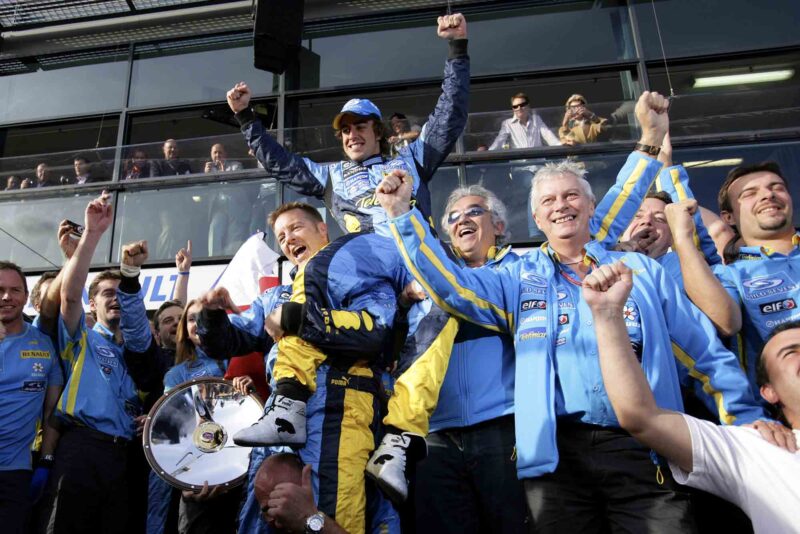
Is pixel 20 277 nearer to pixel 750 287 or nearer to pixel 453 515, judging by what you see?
pixel 453 515

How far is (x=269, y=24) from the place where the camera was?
8609 millimetres

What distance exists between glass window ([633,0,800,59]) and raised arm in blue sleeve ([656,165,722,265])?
19.7ft

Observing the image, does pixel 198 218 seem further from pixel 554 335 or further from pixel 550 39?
pixel 554 335

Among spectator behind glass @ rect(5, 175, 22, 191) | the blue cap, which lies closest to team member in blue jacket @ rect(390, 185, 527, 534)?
the blue cap

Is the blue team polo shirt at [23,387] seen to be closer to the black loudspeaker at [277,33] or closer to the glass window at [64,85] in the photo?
the black loudspeaker at [277,33]

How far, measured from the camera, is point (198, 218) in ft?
28.2

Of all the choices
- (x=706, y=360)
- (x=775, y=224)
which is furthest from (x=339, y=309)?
(x=775, y=224)

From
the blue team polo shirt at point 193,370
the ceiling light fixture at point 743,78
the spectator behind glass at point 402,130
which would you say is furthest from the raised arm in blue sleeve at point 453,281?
the ceiling light fixture at point 743,78

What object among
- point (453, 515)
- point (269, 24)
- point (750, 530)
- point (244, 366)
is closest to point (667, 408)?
point (750, 530)

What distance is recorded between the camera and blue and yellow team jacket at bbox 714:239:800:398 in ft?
9.93

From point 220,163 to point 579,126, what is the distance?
4436 millimetres

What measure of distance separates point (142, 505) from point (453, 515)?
95.1 inches

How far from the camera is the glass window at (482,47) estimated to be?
9.05 m

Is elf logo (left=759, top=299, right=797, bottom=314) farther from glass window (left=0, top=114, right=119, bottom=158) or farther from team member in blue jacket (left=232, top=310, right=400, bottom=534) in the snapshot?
glass window (left=0, top=114, right=119, bottom=158)
